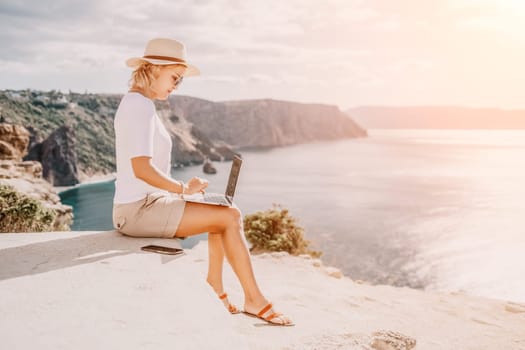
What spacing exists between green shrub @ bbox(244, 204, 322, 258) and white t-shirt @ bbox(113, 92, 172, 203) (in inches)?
466

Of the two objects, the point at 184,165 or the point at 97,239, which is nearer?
the point at 97,239

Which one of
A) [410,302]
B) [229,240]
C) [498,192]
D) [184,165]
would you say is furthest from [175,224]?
[184,165]

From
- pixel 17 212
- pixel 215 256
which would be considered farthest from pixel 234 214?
pixel 17 212

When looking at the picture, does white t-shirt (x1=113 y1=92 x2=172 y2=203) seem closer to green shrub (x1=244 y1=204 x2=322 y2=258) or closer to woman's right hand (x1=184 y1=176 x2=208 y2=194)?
woman's right hand (x1=184 y1=176 x2=208 y2=194)

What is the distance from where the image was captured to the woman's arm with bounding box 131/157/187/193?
14.1 feet

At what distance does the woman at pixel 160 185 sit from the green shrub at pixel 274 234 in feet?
38.2

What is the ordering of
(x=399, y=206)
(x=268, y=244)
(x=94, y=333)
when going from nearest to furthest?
(x=94, y=333) < (x=268, y=244) < (x=399, y=206)

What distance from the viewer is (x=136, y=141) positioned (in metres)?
4.29

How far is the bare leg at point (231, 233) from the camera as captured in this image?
4.45m

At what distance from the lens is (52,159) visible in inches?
3386

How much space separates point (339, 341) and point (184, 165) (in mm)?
123514

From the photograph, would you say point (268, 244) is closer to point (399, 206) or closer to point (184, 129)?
point (399, 206)

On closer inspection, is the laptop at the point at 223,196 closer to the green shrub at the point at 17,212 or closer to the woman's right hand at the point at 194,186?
the woman's right hand at the point at 194,186

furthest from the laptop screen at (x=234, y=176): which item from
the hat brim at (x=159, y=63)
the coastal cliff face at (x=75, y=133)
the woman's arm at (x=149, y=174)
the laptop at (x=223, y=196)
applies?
the coastal cliff face at (x=75, y=133)
